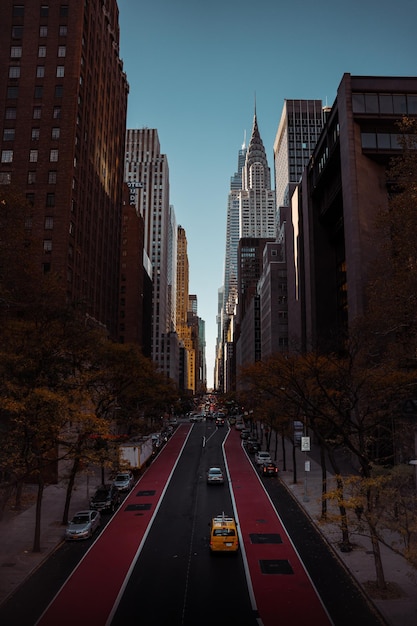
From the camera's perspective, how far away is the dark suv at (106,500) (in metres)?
33.6

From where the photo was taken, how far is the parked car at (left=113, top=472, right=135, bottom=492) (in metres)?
40.6

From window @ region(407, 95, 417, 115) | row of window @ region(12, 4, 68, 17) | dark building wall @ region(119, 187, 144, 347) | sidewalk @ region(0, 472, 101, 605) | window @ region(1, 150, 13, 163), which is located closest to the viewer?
sidewalk @ region(0, 472, 101, 605)

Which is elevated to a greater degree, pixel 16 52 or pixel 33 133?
pixel 16 52

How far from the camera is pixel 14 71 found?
213ft

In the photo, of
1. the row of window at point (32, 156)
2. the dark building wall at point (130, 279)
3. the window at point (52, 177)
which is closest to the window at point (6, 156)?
the row of window at point (32, 156)

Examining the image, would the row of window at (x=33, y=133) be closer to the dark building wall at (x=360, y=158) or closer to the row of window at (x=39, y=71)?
the row of window at (x=39, y=71)

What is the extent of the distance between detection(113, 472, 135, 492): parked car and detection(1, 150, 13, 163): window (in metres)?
43.4

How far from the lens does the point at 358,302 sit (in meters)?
48.2

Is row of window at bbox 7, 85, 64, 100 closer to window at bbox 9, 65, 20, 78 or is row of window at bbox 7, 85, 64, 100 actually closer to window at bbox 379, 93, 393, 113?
window at bbox 9, 65, 20, 78

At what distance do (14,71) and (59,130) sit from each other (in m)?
11.6

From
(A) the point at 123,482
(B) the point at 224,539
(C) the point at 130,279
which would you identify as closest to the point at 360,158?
(A) the point at 123,482

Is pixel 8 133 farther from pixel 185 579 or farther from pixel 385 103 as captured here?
pixel 185 579

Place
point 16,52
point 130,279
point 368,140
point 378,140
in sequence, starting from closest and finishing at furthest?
point 378,140
point 368,140
point 16,52
point 130,279

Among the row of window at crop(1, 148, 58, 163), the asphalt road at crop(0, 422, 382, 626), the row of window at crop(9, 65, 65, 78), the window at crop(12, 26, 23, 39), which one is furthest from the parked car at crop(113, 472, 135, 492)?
the window at crop(12, 26, 23, 39)
